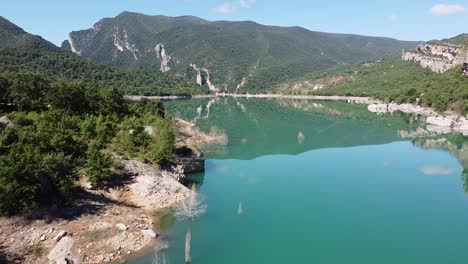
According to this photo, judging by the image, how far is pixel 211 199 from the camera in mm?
27969

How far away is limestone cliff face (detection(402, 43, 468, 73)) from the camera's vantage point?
10872 cm

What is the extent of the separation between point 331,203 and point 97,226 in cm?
1596

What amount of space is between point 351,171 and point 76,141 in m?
25.1

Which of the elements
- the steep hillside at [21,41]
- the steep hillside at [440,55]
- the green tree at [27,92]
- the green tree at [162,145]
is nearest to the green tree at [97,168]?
the green tree at [162,145]

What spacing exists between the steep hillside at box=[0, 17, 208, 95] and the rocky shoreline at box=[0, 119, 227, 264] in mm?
72072

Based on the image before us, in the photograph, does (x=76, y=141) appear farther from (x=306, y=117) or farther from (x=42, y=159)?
(x=306, y=117)

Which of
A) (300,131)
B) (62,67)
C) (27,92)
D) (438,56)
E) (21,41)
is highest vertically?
(21,41)

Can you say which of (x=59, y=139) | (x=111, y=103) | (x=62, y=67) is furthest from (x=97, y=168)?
(x=62, y=67)

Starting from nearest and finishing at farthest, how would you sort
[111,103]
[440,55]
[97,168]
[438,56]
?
[97,168]
[111,103]
[438,56]
[440,55]

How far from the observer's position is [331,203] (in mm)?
28750

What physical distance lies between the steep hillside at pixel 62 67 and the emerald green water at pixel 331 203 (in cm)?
6623

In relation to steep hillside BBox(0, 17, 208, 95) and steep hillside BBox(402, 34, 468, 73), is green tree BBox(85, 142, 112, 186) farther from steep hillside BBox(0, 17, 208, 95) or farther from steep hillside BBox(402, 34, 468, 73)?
steep hillside BBox(402, 34, 468, 73)

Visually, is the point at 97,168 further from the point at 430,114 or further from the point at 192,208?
the point at 430,114

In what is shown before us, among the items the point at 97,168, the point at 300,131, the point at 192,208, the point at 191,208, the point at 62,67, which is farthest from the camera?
the point at 62,67
